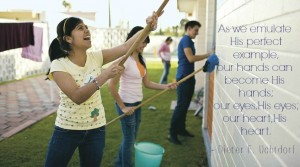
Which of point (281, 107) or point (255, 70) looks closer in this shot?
point (281, 107)

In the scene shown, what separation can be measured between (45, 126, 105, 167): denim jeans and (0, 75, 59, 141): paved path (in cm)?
354

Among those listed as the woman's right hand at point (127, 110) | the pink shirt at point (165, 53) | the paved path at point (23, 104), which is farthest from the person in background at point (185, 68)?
the pink shirt at point (165, 53)

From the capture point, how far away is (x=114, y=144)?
515 cm

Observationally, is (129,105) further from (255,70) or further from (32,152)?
(32,152)

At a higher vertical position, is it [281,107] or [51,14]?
[51,14]

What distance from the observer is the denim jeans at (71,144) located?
2400mm

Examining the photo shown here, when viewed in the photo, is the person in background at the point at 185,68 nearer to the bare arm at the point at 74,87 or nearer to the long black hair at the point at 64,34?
the long black hair at the point at 64,34

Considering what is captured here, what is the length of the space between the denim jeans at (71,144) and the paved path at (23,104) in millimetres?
3537

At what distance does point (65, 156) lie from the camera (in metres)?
2.43

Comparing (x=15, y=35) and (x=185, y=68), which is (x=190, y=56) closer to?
(x=185, y=68)

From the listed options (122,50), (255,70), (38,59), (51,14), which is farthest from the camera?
(51,14)

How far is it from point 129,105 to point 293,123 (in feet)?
7.93

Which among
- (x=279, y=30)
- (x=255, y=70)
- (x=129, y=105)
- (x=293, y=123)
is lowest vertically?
(x=129, y=105)

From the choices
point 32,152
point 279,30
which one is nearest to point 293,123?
point 279,30
